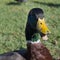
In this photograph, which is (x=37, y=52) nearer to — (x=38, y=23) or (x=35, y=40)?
(x=35, y=40)

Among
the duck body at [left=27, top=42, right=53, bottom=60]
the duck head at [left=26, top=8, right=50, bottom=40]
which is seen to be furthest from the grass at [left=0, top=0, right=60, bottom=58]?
the duck head at [left=26, top=8, right=50, bottom=40]

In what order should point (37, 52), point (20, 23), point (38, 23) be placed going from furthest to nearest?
point (20, 23) → point (37, 52) → point (38, 23)

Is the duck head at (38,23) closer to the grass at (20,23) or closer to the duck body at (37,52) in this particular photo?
the duck body at (37,52)

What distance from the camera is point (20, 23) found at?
261 inches

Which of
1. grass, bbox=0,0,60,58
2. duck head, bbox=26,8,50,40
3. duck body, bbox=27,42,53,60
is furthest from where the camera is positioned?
grass, bbox=0,0,60,58

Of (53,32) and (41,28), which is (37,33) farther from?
(53,32)

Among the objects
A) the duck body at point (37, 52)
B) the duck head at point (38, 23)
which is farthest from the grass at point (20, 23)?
the duck head at point (38, 23)

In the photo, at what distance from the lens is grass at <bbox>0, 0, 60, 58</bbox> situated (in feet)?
17.8

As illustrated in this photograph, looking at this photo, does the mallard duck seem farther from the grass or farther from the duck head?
the grass

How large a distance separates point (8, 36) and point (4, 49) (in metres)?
0.59

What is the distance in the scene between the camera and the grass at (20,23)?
17.8 feet

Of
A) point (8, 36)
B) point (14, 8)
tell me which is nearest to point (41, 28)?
point (8, 36)

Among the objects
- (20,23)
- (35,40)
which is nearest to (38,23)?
(35,40)

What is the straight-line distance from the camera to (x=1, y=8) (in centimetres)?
793
